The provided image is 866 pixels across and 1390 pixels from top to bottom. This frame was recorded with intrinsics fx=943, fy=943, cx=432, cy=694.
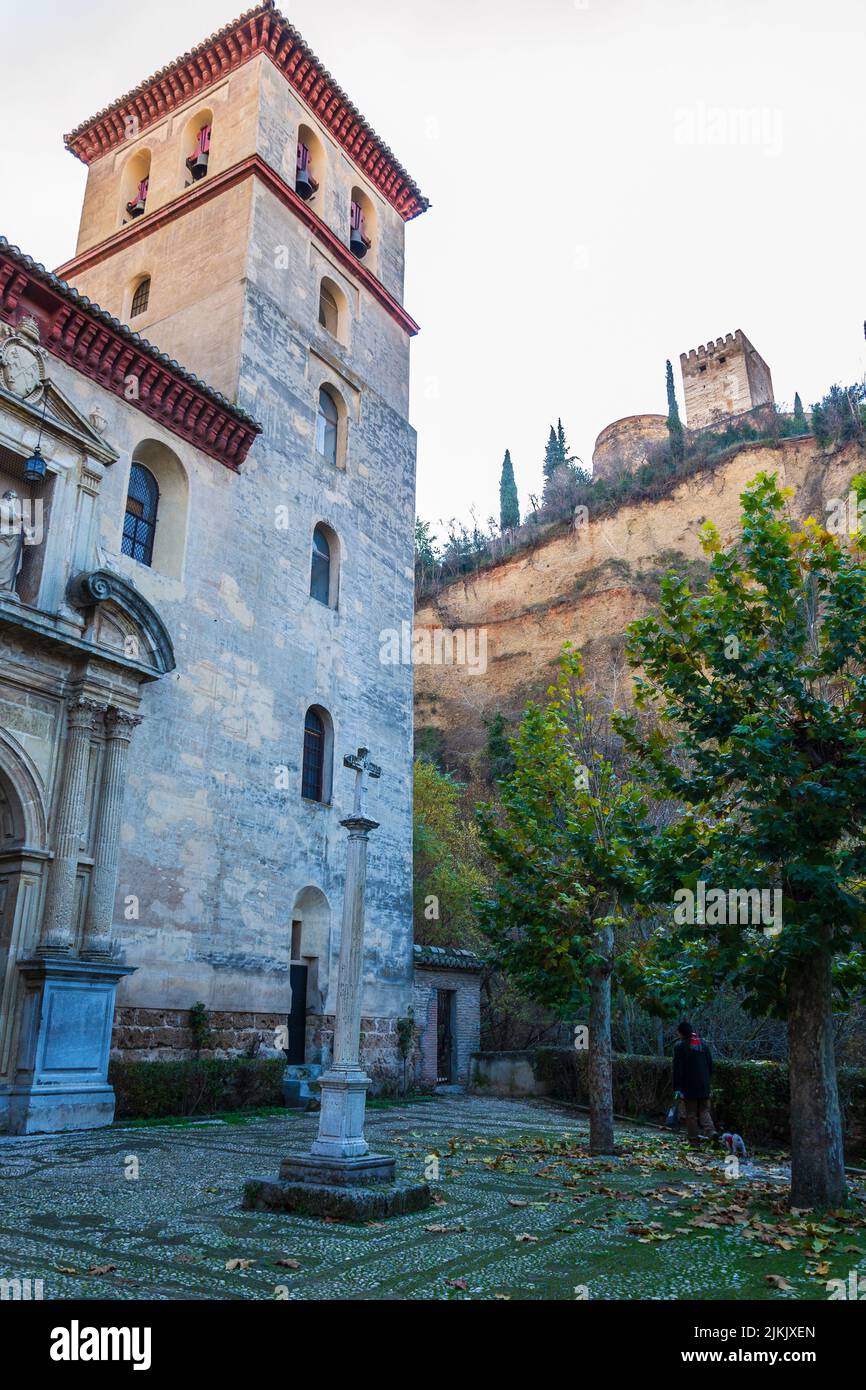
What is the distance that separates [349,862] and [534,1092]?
1361 cm

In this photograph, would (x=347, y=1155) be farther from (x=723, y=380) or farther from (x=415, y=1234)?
(x=723, y=380)

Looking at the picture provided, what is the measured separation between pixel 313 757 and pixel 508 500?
42.9m

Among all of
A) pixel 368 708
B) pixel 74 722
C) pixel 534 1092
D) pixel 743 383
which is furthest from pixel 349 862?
pixel 743 383

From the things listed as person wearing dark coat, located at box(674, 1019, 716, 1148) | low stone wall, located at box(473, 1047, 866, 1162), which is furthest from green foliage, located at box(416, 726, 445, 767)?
person wearing dark coat, located at box(674, 1019, 716, 1148)

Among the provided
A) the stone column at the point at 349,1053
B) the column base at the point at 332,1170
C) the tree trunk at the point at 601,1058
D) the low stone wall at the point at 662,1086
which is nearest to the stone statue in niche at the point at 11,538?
the stone column at the point at 349,1053

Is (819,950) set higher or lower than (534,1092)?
higher

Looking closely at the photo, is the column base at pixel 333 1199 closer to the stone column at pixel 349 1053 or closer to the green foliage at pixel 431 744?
the stone column at pixel 349 1053

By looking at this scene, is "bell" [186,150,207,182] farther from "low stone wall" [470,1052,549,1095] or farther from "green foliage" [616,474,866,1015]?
"low stone wall" [470,1052,549,1095]

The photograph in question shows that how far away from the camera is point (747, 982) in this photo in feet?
25.4

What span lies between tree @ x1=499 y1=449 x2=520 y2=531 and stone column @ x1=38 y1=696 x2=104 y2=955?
44863 millimetres

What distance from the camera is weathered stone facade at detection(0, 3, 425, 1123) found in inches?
517

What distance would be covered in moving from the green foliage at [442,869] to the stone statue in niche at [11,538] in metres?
14.1

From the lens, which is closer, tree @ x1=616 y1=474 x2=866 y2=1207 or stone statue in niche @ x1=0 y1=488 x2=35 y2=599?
tree @ x1=616 y1=474 x2=866 y2=1207

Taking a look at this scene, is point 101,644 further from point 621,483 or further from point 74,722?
point 621,483
